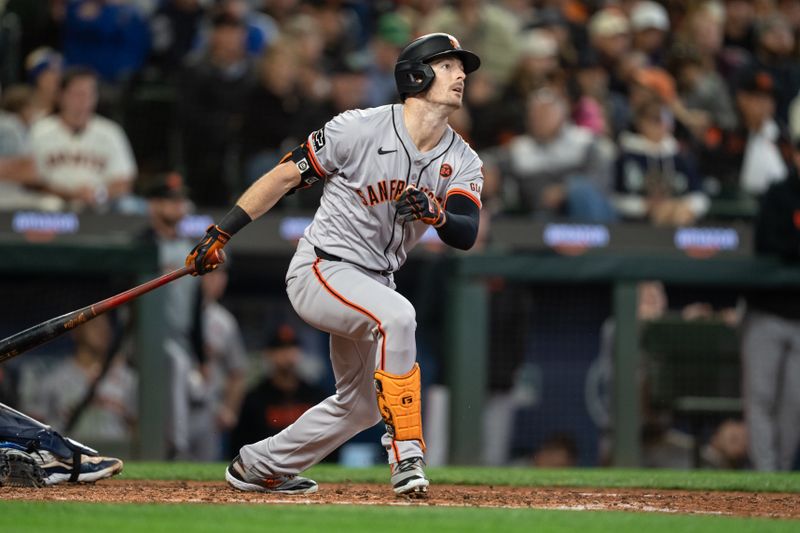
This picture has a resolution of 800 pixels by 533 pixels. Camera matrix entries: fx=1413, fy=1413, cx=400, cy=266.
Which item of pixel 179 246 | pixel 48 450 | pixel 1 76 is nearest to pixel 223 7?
pixel 1 76

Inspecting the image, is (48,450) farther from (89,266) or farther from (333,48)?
(333,48)

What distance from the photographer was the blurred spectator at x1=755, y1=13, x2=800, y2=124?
12.9 metres

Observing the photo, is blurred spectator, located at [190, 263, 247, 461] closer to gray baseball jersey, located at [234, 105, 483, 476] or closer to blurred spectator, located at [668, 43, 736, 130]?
gray baseball jersey, located at [234, 105, 483, 476]

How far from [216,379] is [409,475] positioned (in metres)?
4.28

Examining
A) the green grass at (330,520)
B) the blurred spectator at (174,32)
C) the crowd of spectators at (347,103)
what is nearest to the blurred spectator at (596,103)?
the crowd of spectators at (347,103)

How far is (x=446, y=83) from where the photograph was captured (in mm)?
5688

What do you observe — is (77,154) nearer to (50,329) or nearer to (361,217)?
(50,329)

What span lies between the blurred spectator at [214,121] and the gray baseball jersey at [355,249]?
4373mm

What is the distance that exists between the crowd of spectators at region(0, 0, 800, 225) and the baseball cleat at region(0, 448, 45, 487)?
12.1 feet

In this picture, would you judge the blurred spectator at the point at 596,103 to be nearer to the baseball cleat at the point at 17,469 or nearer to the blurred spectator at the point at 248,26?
the blurred spectator at the point at 248,26

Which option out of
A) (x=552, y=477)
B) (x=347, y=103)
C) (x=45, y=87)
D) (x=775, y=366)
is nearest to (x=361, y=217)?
(x=552, y=477)

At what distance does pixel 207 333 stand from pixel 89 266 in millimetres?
909

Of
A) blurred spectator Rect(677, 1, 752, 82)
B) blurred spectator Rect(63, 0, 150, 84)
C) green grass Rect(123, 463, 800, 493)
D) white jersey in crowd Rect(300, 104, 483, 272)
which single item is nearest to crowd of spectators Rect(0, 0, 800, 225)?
blurred spectator Rect(63, 0, 150, 84)

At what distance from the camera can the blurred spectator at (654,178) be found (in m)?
10.6
